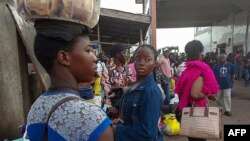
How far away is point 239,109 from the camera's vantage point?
8.74 meters

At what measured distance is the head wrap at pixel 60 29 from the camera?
1148 millimetres

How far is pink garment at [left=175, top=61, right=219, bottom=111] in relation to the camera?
3.41 metres

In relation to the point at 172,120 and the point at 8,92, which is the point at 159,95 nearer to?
the point at 8,92

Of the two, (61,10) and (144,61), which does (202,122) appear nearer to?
(144,61)

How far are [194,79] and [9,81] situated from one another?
Answer: 2.56 metres

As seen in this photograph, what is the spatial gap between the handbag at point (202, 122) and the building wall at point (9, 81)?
94.0 inches

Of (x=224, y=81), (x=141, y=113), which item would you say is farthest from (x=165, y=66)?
(x=141, y=113)

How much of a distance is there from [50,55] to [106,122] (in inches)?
14.0

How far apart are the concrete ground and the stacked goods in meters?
4.81

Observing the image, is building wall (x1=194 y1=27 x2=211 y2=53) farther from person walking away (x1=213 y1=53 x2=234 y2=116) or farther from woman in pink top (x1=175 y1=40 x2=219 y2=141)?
woman in pink top (x1=175 y1=40 x2=219 y2=141)

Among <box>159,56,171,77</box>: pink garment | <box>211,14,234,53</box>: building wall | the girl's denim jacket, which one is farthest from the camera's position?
<box>211,14,234,53</box>: building wall

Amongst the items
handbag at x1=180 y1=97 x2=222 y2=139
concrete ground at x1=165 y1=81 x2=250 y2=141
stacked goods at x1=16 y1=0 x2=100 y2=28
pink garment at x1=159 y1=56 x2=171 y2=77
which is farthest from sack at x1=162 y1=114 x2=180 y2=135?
stacked goods at x1=16 y1=0 x2=100 y2=28

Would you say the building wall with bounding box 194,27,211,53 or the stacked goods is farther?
the building wall with bounding box 194,27,211,53

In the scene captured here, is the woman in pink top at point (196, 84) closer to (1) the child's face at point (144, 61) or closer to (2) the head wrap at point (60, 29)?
(1) the child's face at point (144, 61)
